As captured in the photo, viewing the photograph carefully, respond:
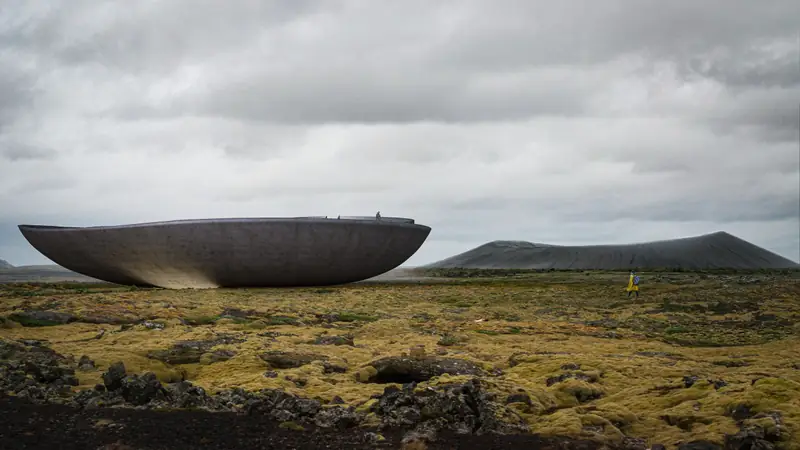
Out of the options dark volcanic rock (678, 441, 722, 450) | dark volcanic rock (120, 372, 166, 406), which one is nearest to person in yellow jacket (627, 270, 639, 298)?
dark volcanic rock (678, 441, 722, 450)

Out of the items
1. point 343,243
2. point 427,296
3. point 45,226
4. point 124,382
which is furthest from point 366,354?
point 45,226

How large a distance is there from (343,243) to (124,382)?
11.0 m

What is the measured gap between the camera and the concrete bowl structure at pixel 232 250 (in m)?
15.8

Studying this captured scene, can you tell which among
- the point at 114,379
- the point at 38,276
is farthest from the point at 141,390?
the point at 38,276

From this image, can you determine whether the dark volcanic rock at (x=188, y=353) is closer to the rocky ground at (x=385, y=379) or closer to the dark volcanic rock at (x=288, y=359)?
the rocky ground at (x=385, y=379)

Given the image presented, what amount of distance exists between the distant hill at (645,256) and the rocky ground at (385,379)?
28.4 meters

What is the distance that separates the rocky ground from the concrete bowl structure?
4.55 metres

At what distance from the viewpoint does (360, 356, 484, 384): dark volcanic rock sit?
6555 millimetres

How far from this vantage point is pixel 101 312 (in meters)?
9.80

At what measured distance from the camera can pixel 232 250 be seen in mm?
15883

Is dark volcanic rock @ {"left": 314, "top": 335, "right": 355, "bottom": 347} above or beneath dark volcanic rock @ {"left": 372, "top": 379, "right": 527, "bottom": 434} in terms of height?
above

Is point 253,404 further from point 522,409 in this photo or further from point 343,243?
point 343,243

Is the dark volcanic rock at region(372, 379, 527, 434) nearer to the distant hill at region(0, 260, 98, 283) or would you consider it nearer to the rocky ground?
the rocky ground

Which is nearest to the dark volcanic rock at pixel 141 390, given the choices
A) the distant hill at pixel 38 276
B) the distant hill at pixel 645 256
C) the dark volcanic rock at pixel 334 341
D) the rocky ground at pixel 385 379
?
the rocky ground at pixel 385 379
